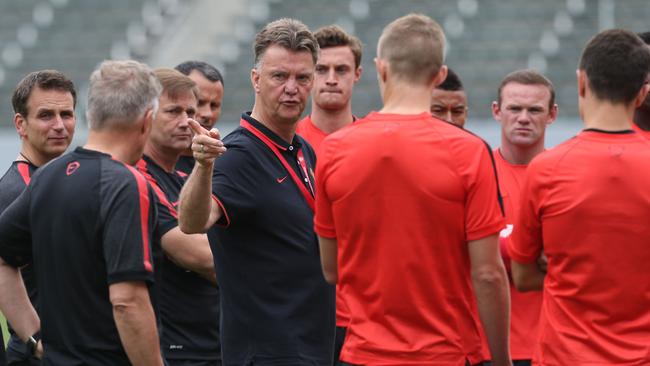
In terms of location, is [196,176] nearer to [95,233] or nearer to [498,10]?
[95,233]

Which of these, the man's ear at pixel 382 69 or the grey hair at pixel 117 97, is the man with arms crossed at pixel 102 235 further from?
the man's ear at pixel 382 69

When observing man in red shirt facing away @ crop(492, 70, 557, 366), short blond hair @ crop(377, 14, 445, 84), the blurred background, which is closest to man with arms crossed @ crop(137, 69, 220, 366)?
man in red shirt facing away @ crop(492, 70, 557, 366)

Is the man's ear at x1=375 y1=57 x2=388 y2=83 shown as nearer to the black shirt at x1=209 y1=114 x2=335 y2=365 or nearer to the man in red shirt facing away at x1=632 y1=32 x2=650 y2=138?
the black shirt at x1=209 y1=114 x2=335 y2=365

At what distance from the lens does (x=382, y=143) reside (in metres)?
4.39

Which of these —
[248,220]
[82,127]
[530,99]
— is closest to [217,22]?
[82,127]

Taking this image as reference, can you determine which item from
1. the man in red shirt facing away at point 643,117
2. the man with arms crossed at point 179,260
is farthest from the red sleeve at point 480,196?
the man with arms crossed at point 179,260

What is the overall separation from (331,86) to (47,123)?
1812 millimetres

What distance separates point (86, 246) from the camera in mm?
4395

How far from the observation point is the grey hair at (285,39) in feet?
18.2

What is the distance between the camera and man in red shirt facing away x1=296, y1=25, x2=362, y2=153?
710 cm

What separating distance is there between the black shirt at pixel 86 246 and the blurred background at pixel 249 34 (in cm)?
951

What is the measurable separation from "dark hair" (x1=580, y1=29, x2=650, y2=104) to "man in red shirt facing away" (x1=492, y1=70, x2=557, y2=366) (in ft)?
5.19

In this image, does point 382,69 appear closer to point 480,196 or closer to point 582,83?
point 480,196

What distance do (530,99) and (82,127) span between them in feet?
36.1
